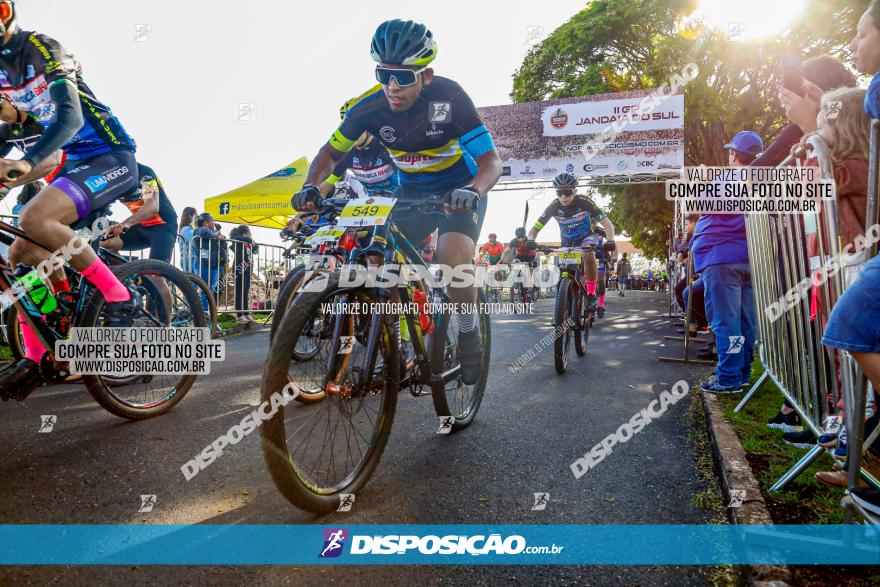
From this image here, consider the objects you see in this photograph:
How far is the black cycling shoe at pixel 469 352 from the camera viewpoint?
333 centimetres

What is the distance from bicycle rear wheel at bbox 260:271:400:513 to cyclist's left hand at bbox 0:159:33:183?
1.76m

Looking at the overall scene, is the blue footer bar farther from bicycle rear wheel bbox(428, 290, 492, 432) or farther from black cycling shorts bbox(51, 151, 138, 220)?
black cycling shorts bbox(51, 151, 138, 220)

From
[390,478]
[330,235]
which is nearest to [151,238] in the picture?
[330,235]

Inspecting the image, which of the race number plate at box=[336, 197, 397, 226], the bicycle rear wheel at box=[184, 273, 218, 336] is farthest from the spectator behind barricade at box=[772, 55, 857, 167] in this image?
the bicycle rear wheel at box=[184, 273, 218, 336]

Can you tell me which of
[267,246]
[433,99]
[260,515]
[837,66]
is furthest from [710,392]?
[267,246]

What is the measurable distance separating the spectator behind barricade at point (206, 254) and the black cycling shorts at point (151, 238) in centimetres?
451

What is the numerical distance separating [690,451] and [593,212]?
15.8 ft

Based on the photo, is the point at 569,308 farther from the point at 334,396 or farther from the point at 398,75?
the point at 334,396

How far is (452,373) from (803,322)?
1.89 meters

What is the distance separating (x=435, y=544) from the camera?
6.30 ft

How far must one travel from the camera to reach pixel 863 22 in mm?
2074

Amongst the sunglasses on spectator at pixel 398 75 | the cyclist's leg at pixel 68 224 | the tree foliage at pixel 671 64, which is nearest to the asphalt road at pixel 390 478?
the cyclist's leg at pixel 68 224

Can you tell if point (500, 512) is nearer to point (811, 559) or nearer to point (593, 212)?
point (811, 559)

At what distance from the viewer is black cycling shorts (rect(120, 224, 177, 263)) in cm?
439
